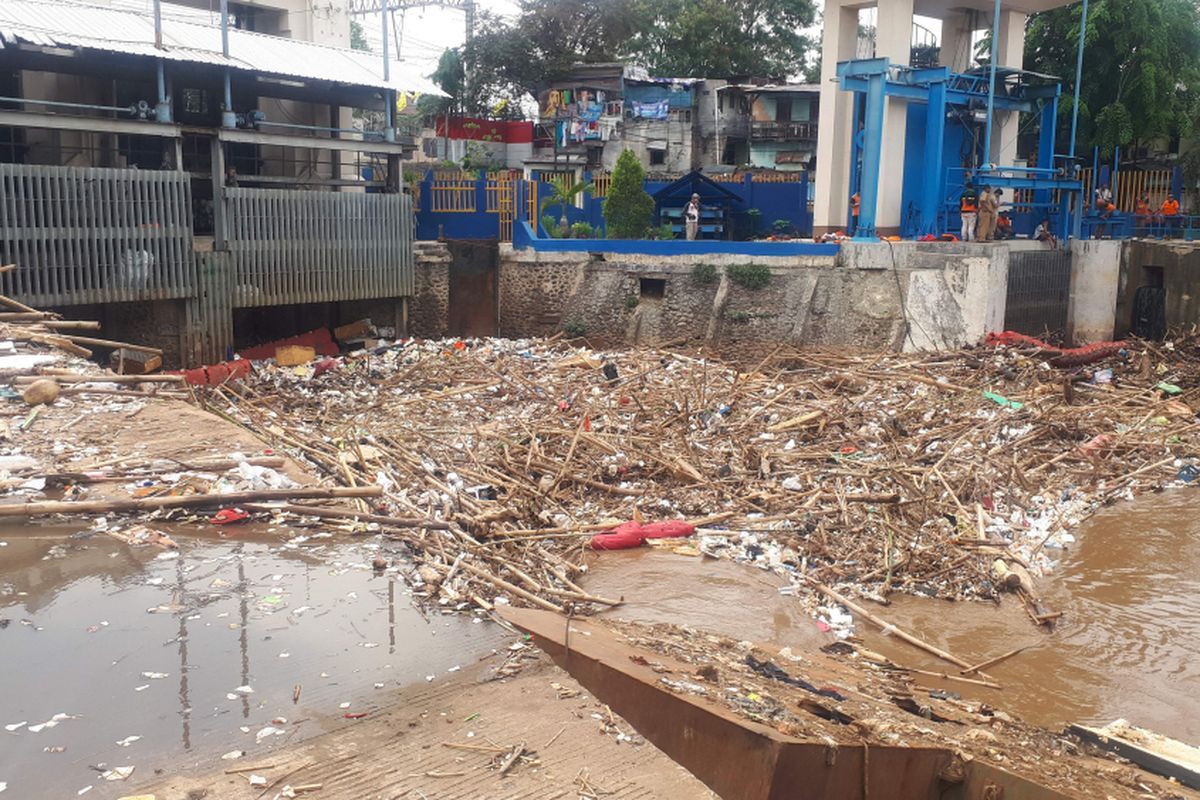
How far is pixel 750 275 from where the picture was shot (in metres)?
18.4

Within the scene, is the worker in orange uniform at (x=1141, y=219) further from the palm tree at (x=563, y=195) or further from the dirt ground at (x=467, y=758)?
the dirt ground at (x=467, y=758)

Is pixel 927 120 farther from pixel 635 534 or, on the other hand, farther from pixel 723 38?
pixel 723 38

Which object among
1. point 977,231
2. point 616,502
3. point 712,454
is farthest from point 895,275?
point 616,502

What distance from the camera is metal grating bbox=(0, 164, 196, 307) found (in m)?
13.3

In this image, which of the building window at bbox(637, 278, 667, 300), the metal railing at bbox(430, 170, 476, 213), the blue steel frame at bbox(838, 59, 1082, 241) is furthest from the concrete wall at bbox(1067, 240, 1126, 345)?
the metal railing at bbox(430, 170, 476, 213)

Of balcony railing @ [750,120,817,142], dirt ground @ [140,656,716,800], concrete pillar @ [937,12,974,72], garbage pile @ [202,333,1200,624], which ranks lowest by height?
garbage pile @ [202,333,1200,624]

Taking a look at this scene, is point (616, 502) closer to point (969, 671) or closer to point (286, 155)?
point (969, 671)

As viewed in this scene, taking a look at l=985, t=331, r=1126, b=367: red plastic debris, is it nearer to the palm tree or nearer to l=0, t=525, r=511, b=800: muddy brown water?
the palm tree

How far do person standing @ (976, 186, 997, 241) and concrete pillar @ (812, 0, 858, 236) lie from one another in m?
3.15

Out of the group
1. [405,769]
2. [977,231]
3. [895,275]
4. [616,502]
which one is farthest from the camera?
[977,231]

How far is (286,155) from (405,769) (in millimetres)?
17605

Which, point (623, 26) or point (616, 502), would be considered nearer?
point (616, 502)

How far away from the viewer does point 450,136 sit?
3509 centimetres

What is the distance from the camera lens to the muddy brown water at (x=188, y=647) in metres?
4.02
